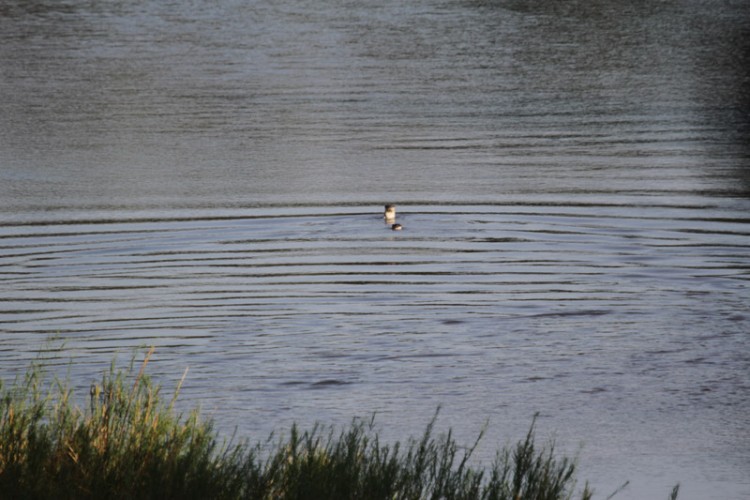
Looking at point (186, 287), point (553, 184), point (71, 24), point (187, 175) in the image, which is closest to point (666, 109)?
point (553, 184)

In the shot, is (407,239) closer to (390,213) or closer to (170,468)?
(390,213)

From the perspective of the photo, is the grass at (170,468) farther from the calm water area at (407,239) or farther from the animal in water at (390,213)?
the animal in water at (390,213)

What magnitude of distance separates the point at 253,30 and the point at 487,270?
86.2 feet

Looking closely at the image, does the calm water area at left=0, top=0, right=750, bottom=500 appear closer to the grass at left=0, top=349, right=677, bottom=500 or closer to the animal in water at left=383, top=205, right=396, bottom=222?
the animal in water at left=383, top=205, right=396, bottom=222

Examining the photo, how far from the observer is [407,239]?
708 inches

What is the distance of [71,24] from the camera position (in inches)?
1684

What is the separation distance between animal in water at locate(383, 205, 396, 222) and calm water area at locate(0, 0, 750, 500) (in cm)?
13

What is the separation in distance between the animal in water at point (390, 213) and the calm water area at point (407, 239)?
0.13 meters

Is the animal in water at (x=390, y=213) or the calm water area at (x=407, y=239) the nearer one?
the calm water area at (x=407, y=239)

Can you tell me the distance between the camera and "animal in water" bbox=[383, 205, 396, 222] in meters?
18.2

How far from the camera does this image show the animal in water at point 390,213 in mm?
18186

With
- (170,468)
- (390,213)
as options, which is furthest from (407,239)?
(170,468)

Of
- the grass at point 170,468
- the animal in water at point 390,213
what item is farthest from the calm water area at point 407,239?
the grass at point 170,468

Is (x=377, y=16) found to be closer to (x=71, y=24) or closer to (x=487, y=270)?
(x=71, y=24)
